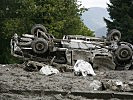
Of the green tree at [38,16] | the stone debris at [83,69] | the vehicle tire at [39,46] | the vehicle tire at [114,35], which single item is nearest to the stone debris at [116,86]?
the stone debris at [83,69]

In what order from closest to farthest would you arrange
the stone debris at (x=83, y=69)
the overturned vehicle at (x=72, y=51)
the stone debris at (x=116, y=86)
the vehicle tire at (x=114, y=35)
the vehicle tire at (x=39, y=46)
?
the stone debris at (x=116, y=86) → the stone debris at (x=83, y=69) → the overturned vehicle at (x=72, y=51) → the vehicle tire at (x=39, y=46) → the vehicle tire at (x=114, y=35)

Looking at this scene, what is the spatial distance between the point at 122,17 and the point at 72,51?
19091 mm

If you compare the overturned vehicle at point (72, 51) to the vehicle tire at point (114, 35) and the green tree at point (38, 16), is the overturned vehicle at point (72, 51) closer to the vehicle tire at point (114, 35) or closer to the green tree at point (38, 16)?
the vehicle tire at point (114, 35)

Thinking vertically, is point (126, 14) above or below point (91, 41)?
above

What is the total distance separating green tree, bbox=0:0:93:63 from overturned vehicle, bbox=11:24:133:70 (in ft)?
50.0

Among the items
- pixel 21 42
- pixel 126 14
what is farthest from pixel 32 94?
pixel 126 14

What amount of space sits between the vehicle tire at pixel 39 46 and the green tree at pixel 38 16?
1593cm

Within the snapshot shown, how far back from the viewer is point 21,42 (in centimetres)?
1631

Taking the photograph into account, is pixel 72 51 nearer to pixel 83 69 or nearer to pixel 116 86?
pixel 83 69

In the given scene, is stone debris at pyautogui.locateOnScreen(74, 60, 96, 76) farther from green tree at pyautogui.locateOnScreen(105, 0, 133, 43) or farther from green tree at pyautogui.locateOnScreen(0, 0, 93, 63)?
green tree at pyautogui.locateOnScreen(105, 0, 133, 43)

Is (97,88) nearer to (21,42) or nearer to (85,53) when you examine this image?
(85,53)

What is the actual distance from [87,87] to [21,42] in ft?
25.7

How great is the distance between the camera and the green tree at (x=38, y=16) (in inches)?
1270

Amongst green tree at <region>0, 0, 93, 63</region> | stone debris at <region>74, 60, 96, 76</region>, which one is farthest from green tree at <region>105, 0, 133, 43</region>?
stone debris at <region>74, 60, 96, 76</region>
